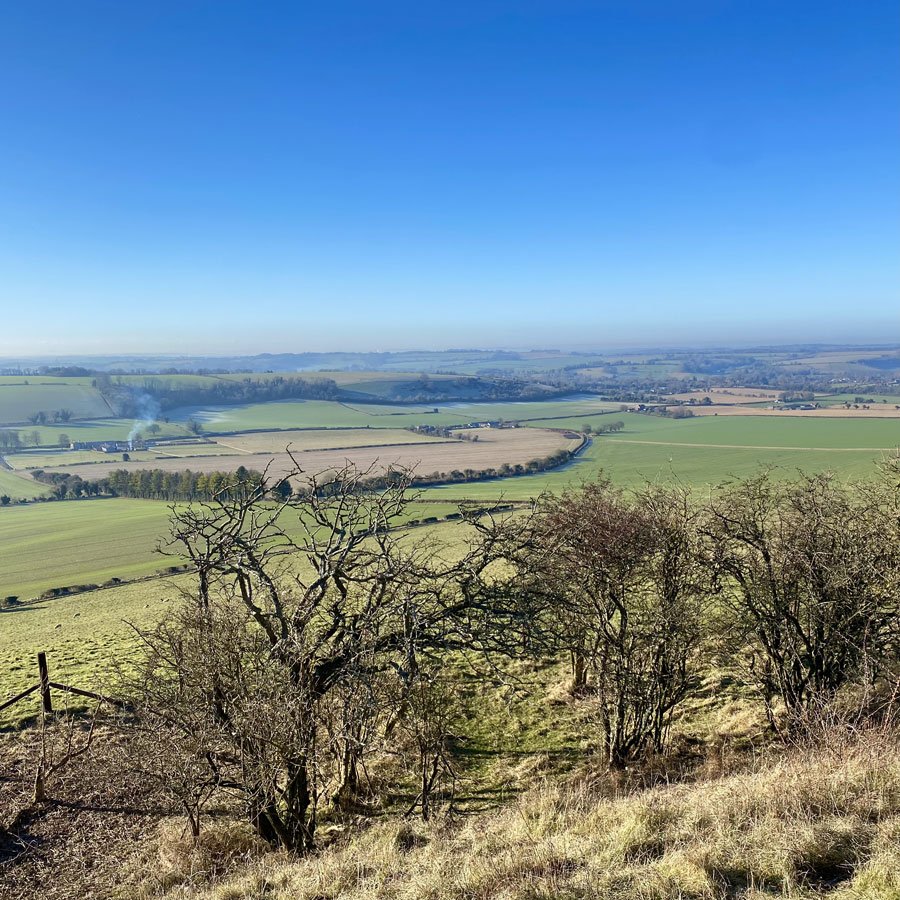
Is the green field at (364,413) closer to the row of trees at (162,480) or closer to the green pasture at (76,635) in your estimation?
the row of trees at (162,480)

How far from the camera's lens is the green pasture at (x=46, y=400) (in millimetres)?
127238

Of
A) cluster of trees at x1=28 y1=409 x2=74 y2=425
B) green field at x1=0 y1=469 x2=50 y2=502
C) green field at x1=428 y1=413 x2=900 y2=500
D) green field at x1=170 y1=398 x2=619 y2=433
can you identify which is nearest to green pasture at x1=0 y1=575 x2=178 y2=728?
green field at x1=428 y1=413 x2=900 y2=500

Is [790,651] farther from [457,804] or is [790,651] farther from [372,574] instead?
[372,574]

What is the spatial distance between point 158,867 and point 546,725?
755cm

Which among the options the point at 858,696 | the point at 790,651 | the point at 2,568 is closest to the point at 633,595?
the point at 790,651

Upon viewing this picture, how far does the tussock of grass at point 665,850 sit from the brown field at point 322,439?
7818cm

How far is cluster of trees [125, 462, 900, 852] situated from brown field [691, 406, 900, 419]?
9881 centimetres

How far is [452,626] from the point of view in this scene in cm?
864

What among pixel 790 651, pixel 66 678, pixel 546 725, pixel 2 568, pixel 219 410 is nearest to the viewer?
pixel 790 651

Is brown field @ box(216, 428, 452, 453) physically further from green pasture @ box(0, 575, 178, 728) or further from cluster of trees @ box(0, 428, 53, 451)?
green pasture @ box(0, 575, 178, 728)

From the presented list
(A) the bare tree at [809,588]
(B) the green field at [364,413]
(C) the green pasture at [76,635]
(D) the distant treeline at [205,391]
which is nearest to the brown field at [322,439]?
(B) the green field at [364,413]

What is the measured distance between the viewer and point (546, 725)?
12.7 meters

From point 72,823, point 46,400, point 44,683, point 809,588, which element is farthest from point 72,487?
point 46,400

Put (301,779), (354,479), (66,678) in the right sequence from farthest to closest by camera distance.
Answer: (66,678) → (354,479) → (301,779)
